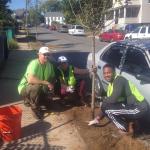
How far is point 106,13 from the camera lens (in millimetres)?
8945

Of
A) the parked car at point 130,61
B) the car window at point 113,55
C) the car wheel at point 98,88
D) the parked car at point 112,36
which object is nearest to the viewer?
the parked car at point 130,61

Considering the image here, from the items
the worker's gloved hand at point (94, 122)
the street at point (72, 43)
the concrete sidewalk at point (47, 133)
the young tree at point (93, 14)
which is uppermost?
the young tree at point (93, 14)

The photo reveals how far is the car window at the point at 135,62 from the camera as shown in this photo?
8.00m

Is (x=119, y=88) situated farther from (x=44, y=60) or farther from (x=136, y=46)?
(x=44, y=60)

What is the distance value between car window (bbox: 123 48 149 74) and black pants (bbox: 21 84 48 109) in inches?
64.6

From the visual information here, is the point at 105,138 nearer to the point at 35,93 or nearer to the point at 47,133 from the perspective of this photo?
the point at 47,133

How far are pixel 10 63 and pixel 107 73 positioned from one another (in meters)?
11.8

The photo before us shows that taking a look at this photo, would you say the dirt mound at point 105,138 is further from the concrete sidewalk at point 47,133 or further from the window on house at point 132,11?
the window on house at point 132,11

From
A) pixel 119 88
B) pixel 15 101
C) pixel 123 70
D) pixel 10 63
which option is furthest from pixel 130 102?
pixel 10 63

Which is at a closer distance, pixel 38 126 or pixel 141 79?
pixel 141 79

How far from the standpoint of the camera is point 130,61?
856 cm

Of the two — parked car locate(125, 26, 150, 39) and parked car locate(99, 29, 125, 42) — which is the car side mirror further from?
parked car locate(99, 29, 125, 42)

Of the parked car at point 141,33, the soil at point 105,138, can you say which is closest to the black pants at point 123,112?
the soil at point 105,138

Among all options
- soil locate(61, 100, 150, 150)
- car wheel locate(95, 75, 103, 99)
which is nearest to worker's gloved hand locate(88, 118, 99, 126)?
soil locate(61, 100, 150, 150)
